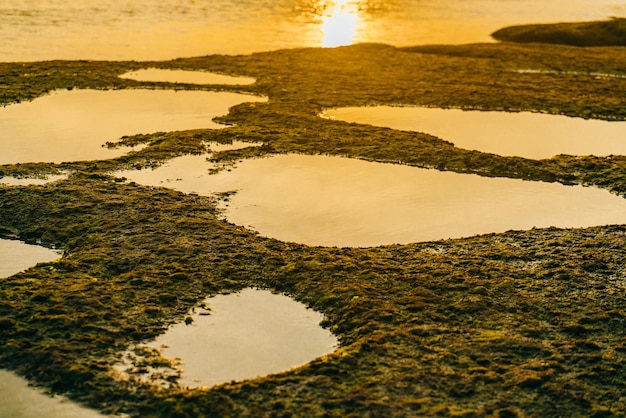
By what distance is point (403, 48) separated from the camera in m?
19.6

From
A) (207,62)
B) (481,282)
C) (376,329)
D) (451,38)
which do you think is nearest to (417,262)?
(481,282)

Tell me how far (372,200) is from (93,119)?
4.39 metres

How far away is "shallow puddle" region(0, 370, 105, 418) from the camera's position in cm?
505

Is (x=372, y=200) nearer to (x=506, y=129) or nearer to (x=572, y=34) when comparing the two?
(x=506, y=129)

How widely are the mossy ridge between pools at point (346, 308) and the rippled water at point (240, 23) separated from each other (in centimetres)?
1021

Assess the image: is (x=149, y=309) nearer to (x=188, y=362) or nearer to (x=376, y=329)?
(x=188, y=362)

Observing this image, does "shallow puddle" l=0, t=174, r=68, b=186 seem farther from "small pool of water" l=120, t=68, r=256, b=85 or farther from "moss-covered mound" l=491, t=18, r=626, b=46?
"moss-covered mound" l=491, t=18, r=626, b=46

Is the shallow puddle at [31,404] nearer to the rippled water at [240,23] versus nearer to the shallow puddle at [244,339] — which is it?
the shallow puddle at [244,339]

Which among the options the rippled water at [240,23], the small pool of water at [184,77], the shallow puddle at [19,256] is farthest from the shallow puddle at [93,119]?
the rippled water at [240,23]

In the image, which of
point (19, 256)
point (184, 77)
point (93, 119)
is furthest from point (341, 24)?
point (19, 256)

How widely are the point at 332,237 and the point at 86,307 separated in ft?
7.23

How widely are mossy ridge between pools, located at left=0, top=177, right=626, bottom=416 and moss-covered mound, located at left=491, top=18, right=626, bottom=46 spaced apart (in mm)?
14246

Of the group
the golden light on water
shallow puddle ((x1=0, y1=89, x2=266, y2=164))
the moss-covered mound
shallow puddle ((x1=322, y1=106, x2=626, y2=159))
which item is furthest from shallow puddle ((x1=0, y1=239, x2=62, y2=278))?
the moss-covered mound

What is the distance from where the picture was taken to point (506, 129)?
38.8 feet
